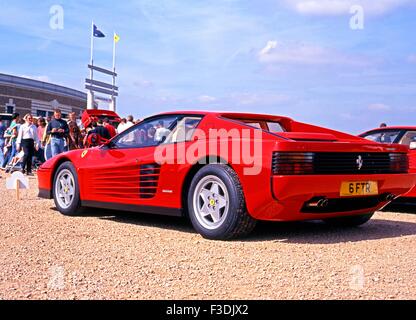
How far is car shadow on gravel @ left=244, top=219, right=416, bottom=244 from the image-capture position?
5.00 metres

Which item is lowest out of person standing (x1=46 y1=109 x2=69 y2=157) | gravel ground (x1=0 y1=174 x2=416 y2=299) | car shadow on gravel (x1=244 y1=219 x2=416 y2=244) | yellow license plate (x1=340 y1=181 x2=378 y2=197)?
gravel ground (x1=0 y1=174 x2=416 y2=299)

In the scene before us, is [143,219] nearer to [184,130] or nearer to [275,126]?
[184,130]

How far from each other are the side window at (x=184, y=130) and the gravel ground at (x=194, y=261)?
3.04 feet

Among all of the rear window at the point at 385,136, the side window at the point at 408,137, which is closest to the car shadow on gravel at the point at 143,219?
the rear window at the point at 385,136

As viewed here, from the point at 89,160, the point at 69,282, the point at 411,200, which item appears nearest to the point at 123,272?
the point at 69,282

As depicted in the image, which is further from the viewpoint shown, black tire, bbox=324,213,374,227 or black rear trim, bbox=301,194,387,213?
black tire, bbox=324,213,374,227

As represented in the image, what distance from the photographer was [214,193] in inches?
191

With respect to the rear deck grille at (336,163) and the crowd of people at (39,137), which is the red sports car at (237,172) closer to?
the rear deck grille at (336,163)

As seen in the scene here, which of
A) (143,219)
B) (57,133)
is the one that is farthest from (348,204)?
(57,133)

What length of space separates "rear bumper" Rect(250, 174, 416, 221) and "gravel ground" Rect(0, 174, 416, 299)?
10.4 inches

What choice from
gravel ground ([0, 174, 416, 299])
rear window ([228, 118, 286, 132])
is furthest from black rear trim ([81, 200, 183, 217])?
rear window ([228, 118, 286, 132])

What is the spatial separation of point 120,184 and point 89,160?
69 cm

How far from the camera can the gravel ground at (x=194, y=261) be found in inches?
127

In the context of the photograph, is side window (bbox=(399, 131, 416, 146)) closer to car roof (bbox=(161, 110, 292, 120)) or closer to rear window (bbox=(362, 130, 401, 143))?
rear window (bbox=(362, 130, 401, 143))
